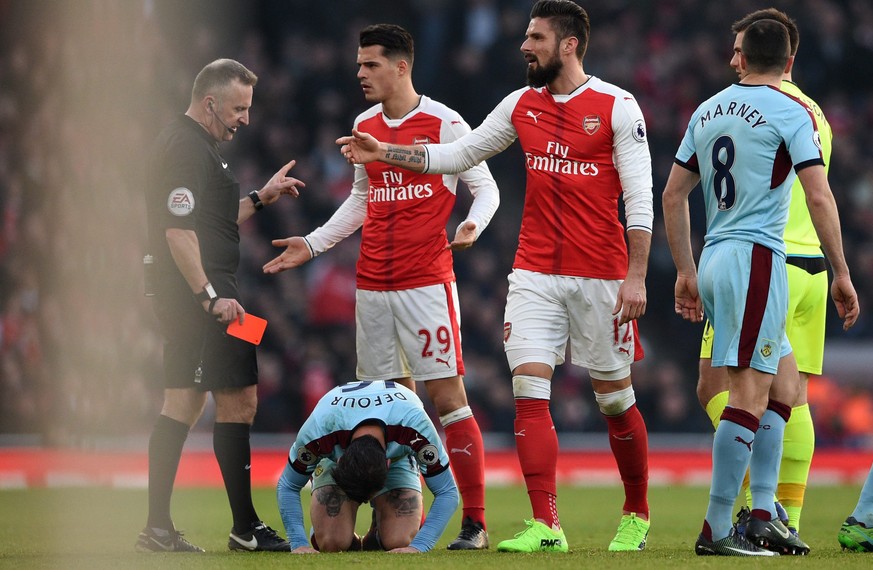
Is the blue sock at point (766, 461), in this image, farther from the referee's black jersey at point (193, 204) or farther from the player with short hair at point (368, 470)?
the referee's black jersey at point (193, 204)

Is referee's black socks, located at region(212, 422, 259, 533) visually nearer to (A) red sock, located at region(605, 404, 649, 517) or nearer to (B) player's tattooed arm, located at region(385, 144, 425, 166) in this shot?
(B) player's tattooed arm, located at region(385, 144, 425, 166)

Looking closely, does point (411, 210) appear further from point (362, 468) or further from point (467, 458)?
point (362, 468)

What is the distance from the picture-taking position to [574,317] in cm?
541

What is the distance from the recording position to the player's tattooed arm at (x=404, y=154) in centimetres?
528

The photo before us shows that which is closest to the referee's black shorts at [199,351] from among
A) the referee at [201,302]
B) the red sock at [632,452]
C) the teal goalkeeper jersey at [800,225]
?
the referee at [201,302]

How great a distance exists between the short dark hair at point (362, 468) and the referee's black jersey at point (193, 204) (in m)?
1.11

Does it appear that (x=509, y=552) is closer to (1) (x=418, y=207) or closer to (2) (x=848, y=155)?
(1) (x=418, y=207)

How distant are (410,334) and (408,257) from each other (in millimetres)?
379

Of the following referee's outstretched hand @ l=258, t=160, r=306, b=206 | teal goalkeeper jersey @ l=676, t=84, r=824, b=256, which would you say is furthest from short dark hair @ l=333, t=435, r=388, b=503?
referee's outstretched hand @ l=258, t=160, r=306, b=206

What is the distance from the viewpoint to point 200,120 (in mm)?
5574

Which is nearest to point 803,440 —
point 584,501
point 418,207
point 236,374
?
point 418,207

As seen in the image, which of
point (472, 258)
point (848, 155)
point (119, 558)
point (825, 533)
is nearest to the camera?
point (119, 558)

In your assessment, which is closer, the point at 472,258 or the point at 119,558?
the point at 119,558

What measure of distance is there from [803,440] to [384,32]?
9.11 feet
